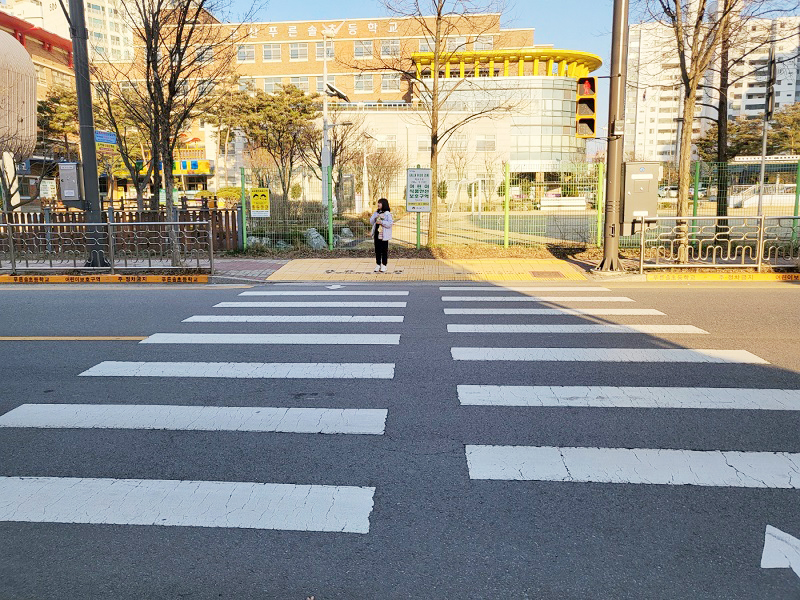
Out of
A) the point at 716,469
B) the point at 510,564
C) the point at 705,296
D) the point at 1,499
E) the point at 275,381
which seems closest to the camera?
the point at 510,564

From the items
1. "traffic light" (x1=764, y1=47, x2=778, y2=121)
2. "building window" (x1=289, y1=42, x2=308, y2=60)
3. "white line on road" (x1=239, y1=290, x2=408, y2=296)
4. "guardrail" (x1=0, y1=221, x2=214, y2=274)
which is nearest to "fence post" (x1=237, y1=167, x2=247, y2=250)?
"guardrail" (x1=0, y1=221, x2=214, y2=274)

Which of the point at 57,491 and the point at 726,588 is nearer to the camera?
the point at 726,588

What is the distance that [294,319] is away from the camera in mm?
9781

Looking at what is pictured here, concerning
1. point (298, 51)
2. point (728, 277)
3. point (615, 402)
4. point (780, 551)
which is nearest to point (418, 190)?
point (728, 277)

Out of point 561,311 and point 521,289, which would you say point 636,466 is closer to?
point 561,311

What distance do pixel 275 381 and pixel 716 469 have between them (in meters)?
4.05

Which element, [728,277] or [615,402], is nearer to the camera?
[615,402]

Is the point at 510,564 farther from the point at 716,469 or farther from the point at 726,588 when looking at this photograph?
the point at 716,469

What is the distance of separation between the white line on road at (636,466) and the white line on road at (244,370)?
7.36 ft

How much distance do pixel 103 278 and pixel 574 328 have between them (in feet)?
34.9

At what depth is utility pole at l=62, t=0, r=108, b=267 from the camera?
47.7ft

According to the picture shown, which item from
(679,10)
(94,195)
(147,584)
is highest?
(679,10)

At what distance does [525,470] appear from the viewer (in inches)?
172

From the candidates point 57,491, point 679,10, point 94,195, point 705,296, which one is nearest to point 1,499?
point 57,491
